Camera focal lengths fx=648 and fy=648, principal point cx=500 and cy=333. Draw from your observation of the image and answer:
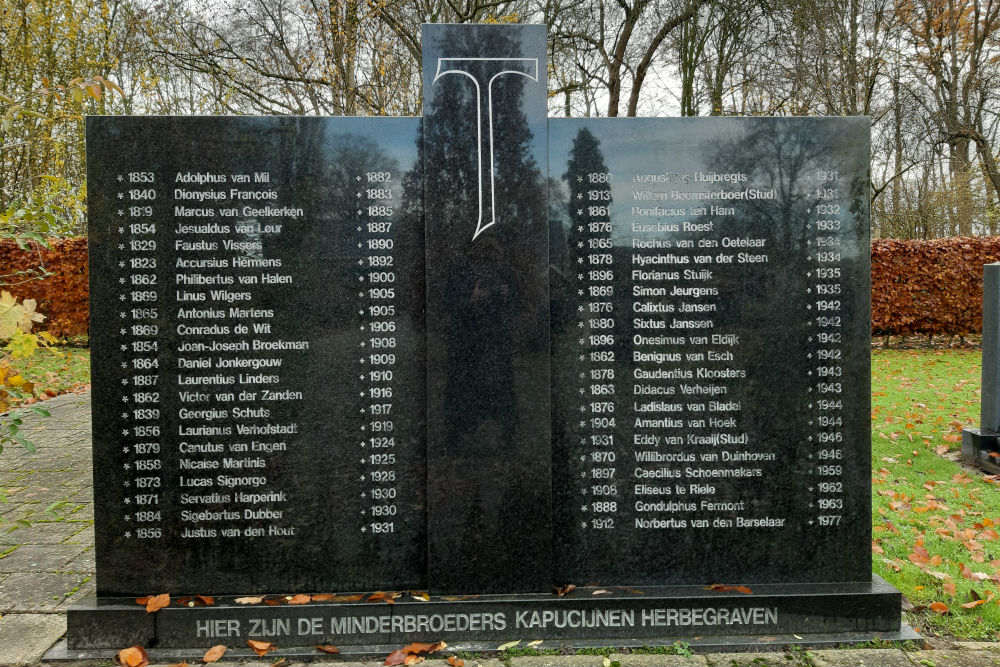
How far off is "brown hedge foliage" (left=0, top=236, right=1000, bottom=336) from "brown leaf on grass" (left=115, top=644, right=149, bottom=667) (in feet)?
46.1

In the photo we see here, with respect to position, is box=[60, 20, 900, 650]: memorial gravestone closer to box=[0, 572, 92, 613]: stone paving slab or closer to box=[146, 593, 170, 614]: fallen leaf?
box=[146, 593, 170, 614]: fallen leaf

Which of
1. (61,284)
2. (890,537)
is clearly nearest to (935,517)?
(890,537)

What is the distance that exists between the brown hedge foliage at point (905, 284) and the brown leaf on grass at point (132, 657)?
46.1 ft

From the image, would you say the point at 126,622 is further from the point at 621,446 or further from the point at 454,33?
the point at 454,33

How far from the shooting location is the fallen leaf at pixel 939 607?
3.31 meters

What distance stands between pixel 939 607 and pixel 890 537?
39.9 inches

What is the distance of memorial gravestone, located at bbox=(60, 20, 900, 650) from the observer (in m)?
3.19

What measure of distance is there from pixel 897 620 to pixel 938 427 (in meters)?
4.79

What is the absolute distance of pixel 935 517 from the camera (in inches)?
181

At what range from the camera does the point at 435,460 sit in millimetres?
3209

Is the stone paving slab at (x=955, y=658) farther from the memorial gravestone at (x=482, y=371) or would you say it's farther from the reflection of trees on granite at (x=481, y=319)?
the reflection of trees on granite at (x=481, y=319)

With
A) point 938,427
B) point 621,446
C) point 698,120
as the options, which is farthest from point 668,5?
point 621,446

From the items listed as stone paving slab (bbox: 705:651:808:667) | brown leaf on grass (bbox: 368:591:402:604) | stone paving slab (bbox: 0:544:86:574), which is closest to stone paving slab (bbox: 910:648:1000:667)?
stone paving slab (bbox: 705:651:808:667)

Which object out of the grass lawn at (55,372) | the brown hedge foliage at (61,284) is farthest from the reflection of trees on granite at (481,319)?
the brown hedge foliage at (61,284)
